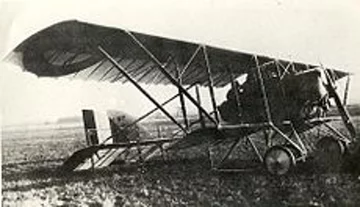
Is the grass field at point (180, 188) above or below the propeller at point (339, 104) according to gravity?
below

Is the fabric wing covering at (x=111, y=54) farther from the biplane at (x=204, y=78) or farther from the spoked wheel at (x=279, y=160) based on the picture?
the spoked wheel at (x=279, y=160)

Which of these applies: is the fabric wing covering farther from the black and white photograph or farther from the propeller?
the propeller

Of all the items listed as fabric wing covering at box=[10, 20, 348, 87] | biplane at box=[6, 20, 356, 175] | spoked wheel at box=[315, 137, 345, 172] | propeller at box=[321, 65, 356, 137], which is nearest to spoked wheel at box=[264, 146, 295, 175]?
biplane at box=[6, 20, 356, 175]

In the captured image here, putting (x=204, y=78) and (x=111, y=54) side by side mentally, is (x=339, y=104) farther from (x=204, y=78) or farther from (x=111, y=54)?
(x=111, y=54)

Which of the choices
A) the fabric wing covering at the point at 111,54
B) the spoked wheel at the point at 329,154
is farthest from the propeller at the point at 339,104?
the fabric wing covering at the point at 111,54

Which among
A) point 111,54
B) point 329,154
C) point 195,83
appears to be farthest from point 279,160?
point 111,54

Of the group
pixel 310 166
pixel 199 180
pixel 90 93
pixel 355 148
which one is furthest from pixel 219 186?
pixel 90 93
